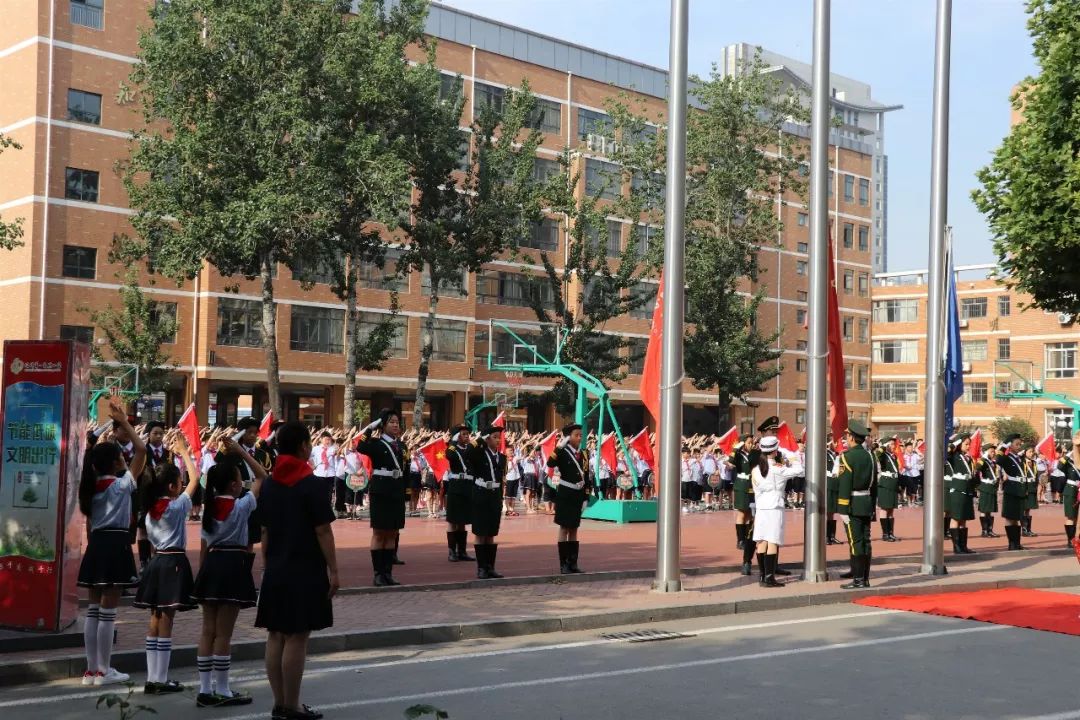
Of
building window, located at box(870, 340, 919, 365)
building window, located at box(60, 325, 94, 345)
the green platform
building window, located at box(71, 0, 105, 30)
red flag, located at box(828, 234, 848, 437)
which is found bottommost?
the green platform

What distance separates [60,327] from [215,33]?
55.1ft

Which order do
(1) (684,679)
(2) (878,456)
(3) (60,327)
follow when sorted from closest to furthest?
(1) (684,679) < (2) (878,456) < (3) (60,327)

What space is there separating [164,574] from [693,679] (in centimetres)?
400

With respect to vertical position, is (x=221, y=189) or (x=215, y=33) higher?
(x=215, y=33)

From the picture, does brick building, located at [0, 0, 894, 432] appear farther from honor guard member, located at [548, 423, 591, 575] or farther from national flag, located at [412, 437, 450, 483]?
honor guard member, located at [548, 423, 591, 575]

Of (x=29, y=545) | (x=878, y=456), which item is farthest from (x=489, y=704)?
(x=878, y=456)

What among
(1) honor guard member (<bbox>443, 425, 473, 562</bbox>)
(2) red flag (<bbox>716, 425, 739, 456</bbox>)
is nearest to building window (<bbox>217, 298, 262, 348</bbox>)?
A: (2) red flag (<bbox>716, 425, 739, 456</bbox>)

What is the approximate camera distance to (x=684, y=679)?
9133 mm

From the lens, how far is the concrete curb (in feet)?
29.7

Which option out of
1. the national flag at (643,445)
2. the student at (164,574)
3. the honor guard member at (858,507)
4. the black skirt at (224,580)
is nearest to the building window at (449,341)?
the national flag at (643,445)

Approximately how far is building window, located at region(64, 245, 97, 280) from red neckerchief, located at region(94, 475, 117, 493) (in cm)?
3763

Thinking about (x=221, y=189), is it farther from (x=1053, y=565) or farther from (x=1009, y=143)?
(x=1053, y=565)

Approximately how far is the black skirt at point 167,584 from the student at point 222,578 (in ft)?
0.80

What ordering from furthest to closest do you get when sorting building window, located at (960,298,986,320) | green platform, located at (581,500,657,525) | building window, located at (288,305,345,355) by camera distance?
1. building window, located at (960,298,986,320)
2. building window, located at (288,305,345,355)
3. green platform, located at (581,500,657,525)
